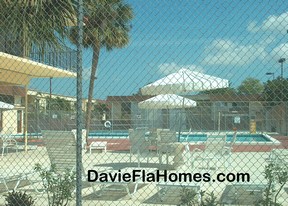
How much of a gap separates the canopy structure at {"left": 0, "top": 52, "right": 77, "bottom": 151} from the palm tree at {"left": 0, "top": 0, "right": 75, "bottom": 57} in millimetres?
4374

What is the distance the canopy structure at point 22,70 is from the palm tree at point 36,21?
4.37 metres

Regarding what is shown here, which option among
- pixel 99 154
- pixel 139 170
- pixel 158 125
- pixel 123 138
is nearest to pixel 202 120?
pixel 158 125

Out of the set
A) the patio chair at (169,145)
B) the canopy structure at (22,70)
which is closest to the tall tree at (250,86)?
the patio chair at (169,145)

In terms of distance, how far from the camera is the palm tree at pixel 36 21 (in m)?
6.25

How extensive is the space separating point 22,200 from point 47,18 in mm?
2528

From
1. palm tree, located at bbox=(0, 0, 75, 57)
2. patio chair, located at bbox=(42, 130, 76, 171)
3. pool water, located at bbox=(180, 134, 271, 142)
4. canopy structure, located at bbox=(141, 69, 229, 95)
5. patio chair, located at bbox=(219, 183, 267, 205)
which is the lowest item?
patio chair, located at bbox=(219, 183, 267, 205)

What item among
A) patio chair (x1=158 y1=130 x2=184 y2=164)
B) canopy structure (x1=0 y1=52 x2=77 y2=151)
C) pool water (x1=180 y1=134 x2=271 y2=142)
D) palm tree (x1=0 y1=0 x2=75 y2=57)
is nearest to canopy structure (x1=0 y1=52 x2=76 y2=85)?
canopy structure (x1=0 y1=52 x2=77 y2=151)

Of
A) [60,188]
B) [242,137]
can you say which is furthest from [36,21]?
A: [242,137]

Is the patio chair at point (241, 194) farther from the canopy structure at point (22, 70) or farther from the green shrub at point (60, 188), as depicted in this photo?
the canopy structure at point (22, 70)

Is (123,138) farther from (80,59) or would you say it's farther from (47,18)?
(80,59)

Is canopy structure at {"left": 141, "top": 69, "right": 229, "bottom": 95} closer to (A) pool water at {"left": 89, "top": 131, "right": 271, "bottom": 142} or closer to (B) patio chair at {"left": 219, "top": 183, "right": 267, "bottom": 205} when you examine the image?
(B) patio chair at {"left": 219, "top": 183, "right": 267, "bottom": 205}

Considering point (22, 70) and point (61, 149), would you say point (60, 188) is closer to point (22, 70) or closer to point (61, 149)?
point (61, 149)

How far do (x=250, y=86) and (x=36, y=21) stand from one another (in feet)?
11.1

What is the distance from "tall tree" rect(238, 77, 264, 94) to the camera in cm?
450
